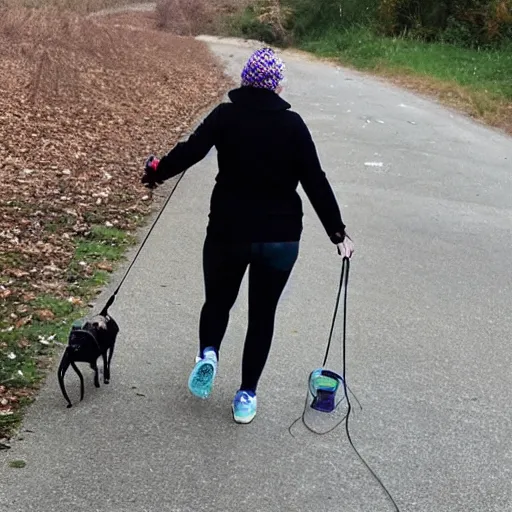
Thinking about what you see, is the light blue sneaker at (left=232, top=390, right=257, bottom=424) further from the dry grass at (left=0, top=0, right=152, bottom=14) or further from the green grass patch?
the green grass patch

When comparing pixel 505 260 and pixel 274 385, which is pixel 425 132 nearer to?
pixel 505 260

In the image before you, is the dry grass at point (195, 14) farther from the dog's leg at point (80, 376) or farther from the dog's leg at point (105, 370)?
the dog's leg at point (80, 376)

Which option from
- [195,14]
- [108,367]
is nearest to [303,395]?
[108,367]

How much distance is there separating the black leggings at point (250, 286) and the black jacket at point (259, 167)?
0.07 metres

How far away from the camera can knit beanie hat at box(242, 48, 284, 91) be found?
3.72 m

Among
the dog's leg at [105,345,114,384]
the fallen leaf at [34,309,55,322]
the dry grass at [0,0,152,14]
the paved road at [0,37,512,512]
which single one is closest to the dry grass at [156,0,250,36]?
the dry grass at [0,0,152,14]

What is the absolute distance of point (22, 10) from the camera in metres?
12.9

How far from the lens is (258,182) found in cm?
375

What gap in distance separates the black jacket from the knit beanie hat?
31 mm

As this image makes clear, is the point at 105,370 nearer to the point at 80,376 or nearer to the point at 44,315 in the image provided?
the point at 80,376

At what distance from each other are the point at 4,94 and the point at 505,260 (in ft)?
28.6

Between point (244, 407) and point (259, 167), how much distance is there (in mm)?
1228

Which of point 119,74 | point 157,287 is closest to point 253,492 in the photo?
point 157,287

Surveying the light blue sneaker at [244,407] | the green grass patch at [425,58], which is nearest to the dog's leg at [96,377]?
the light blue sneaker at [244,407]
